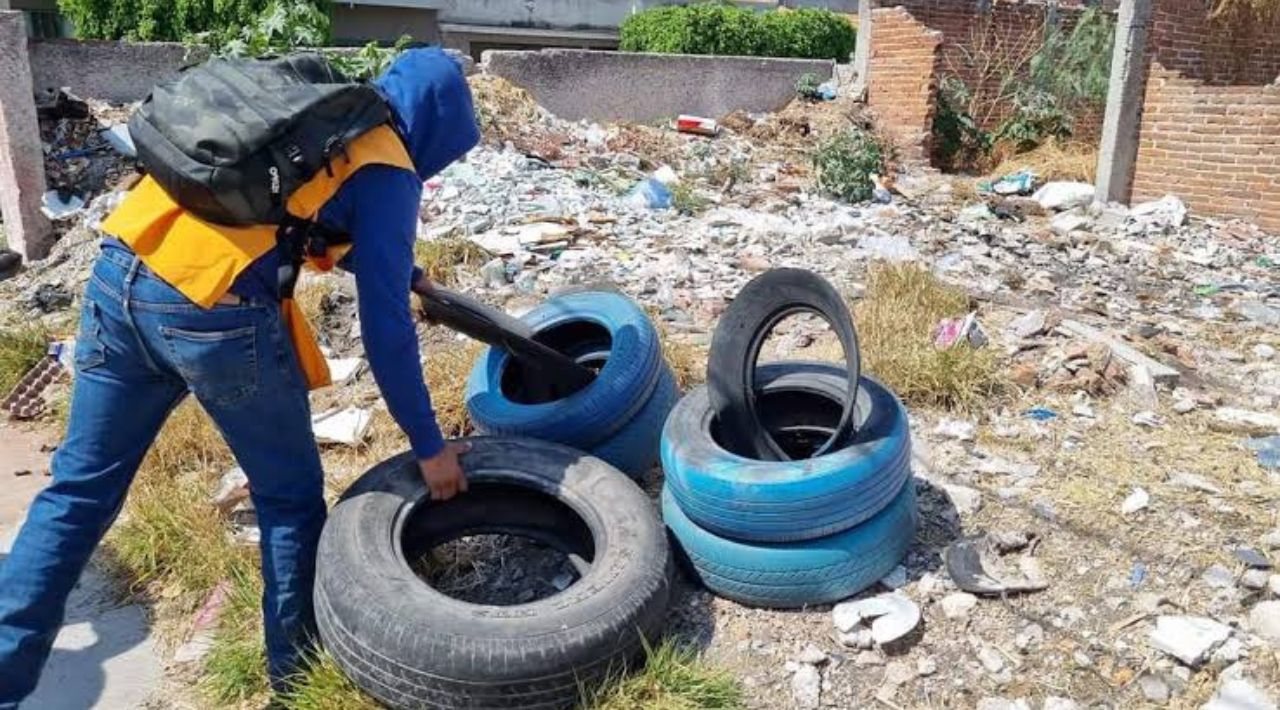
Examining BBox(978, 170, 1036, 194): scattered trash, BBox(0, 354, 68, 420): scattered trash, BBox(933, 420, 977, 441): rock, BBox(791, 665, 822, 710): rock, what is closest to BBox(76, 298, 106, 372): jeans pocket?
BBox(791, 665, 822, 710): rock

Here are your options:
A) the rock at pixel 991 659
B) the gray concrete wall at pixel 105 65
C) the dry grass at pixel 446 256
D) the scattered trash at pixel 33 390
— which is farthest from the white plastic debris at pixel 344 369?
the gray concrete wall at pixel 105 65

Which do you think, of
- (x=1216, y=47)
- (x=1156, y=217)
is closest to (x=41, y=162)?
(x=1156, y=217)

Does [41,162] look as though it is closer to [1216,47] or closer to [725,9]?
[1216,47]

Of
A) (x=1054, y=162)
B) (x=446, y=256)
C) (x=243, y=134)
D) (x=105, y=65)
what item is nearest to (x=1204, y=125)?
(x=1054, y=162)

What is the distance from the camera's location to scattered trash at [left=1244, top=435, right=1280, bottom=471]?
3.54m

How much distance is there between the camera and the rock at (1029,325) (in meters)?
4.79

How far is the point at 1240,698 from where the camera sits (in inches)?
89.8

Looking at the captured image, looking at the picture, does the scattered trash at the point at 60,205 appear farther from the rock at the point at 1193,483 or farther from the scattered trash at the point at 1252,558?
the scattered trash at the point at 1252,558

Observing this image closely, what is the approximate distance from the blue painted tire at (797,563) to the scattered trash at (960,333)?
1.99 metres

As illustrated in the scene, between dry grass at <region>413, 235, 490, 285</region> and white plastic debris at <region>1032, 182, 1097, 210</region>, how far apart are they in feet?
19.8

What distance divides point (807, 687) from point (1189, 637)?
1.01 m

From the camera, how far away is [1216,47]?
9930mm

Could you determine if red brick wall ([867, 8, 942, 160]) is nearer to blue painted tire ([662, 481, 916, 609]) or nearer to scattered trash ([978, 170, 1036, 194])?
scattered trash ([978, 170, 1036, 194])

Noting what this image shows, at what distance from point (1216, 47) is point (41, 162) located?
430 inches
